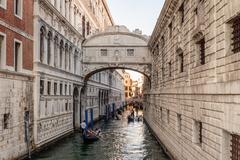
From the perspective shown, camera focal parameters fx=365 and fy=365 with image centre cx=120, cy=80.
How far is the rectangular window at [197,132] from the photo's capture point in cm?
1062

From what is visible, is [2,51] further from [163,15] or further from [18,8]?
[163,15]

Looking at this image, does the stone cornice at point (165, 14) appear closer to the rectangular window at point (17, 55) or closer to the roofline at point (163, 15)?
the roofline at point (163, 15)

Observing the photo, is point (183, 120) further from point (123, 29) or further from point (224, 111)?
point (123, 29)

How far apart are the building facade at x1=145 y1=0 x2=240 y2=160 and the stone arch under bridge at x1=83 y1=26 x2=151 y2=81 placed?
13.6 meters

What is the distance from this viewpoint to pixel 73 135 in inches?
963

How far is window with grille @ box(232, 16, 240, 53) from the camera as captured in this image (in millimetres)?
7199

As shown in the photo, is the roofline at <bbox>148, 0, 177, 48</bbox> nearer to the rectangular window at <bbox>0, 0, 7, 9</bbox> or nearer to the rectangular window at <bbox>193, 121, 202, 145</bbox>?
the rectangular window at <bbox>193, 121, 202, 145</bbox>

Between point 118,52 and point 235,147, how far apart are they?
21.7 metres

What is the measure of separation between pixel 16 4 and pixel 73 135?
11800 millimetres

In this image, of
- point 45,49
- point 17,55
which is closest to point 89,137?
point 45,49

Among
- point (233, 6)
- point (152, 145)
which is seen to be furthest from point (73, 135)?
point (233, 6)

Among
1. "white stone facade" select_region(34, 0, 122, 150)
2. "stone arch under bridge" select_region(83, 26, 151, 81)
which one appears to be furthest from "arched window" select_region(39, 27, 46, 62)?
"stone arch under bridge" select_region(83, 26, 151, 81)

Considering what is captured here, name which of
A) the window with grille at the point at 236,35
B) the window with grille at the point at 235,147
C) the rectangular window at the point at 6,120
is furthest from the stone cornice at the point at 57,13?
the window with grille at the point at 235,147

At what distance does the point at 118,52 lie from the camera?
28656 mm
